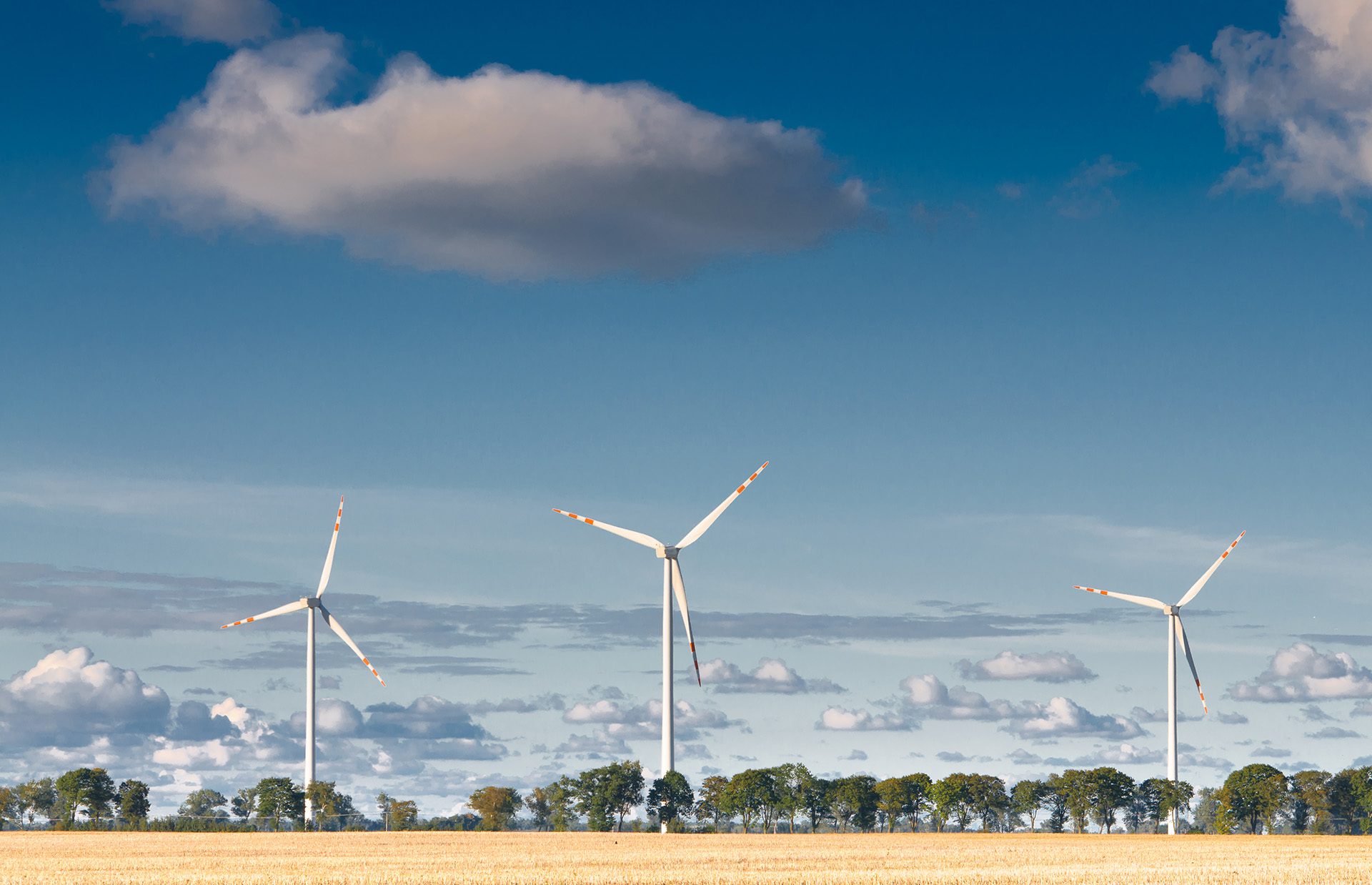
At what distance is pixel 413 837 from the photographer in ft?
469

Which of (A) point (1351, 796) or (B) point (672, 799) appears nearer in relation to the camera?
(B) point (672, 799)

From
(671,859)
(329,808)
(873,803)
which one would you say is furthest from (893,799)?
(671,859)

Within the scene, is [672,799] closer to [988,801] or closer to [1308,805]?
[988,801]

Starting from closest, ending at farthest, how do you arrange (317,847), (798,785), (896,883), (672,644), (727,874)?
(896,883)
(727,874)
(317,847)
(672,644)
(798,785)

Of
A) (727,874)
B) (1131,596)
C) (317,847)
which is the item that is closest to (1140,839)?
(1131,596)

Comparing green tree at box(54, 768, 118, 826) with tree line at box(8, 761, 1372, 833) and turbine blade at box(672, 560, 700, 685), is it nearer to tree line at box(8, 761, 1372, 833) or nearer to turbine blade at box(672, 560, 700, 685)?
tree line at box(8, 761, 1372, 833)

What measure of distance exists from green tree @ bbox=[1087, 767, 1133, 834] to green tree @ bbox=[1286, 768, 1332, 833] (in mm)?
18864

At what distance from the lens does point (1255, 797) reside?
612ft

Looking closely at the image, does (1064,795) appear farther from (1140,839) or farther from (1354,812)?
(1140,839)

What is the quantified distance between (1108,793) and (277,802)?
101657 millimetres

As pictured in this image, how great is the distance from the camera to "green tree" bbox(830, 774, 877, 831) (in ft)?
619

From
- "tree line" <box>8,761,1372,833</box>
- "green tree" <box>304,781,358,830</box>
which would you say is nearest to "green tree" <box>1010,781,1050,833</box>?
"tree line" <box>8,761,1372,833</box>

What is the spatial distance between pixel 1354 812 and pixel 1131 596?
40.1 meters

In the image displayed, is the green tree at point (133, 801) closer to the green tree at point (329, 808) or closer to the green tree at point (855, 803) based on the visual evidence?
the green tree at point (329, 808)
